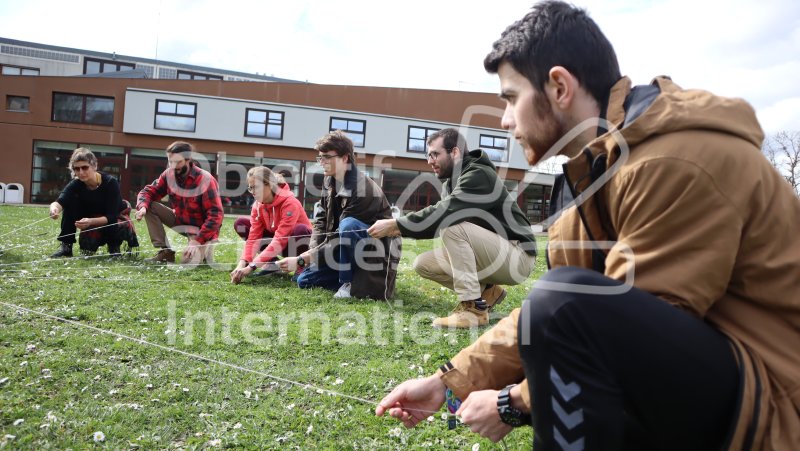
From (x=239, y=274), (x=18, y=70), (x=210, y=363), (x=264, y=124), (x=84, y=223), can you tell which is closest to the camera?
(x=210, y=363)

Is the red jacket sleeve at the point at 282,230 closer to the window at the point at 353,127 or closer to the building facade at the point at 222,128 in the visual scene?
the building facade at the point at 222,128

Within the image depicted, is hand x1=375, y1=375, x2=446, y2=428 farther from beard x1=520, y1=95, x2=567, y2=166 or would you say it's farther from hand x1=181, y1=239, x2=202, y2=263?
hand x1=181, y1=239, x2=202, y2=263

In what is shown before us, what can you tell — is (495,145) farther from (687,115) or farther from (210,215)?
(687,115)

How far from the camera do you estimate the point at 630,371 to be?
1.27m

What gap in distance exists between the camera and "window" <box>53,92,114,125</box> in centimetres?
2644

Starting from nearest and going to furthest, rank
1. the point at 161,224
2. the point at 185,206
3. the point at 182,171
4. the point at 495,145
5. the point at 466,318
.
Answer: the point at 466,318 → the point at 182,171 → the point at 185,206 → the point at 161,224 → the point at 495,145

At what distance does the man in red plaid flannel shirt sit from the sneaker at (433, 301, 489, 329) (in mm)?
4001

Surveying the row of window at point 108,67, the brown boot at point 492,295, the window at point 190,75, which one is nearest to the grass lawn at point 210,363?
the brown boot at point 492,295

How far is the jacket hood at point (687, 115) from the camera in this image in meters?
1.29

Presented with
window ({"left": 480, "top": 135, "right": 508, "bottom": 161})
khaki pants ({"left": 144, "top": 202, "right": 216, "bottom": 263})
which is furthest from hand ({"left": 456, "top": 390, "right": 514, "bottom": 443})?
window ({"left": 480, "top": 135, "right": 508, "bottom": 161})

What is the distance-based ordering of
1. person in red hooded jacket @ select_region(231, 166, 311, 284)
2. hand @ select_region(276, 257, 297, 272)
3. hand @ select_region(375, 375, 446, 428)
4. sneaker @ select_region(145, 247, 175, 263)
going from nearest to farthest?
hand @ select_region(375, 375, 446, 428) → hand @ select_region(276, 257, 297, 272) → person in red hooded jacket @ select_region(231, 166, 311, 284) → sneaker @ select_region(145, 247, 175, 263)

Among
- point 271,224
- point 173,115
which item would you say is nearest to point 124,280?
point 271,224

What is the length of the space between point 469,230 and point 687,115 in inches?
125

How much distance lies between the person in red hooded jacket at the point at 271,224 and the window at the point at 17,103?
26.6 metres
